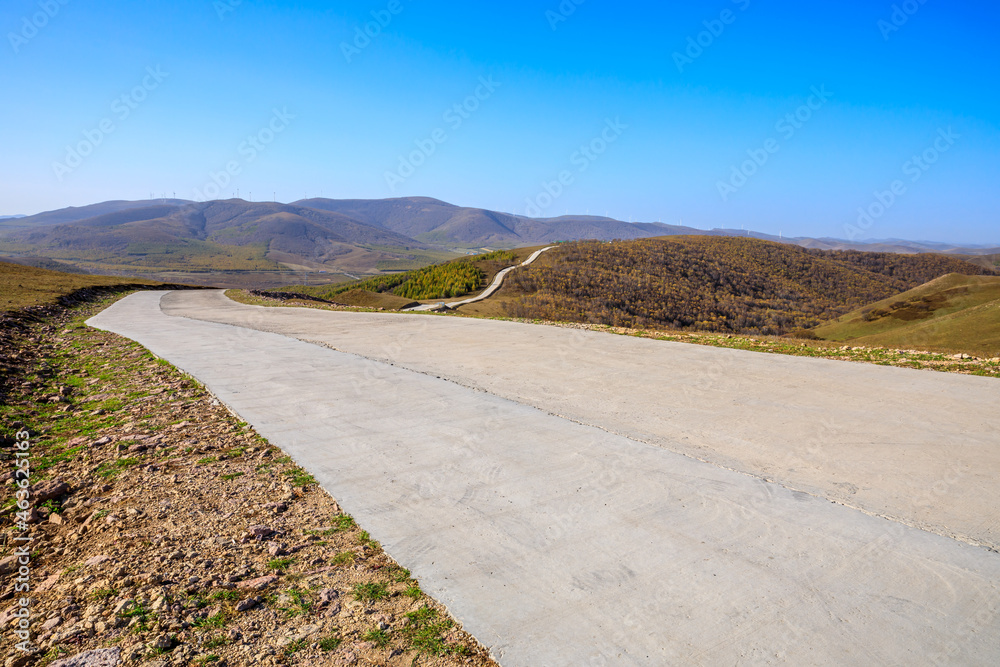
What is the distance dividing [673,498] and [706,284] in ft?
169

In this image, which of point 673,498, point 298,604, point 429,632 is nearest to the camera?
point 429,632

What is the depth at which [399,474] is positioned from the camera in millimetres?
4820

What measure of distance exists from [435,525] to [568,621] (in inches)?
53.7

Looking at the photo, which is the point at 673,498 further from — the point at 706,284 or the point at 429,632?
the point at 706,284

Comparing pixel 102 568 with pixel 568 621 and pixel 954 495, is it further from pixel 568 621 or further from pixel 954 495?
pixel 954 495

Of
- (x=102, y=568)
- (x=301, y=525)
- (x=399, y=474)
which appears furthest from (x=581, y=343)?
(x=102, y=568)

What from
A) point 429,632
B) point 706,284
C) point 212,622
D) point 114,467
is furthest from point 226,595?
point 706,284

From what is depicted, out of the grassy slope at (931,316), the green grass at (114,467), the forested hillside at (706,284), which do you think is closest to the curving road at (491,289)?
the forested hillside at (706,284)

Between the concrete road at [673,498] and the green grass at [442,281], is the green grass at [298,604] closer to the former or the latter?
the concrete road at [673,498]

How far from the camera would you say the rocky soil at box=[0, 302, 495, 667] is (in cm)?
272

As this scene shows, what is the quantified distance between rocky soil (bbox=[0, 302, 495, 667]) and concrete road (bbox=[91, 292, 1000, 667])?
282mm

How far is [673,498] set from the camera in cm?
433

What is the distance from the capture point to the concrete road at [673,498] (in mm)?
2842

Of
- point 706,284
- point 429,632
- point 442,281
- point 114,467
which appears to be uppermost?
point 442,281
